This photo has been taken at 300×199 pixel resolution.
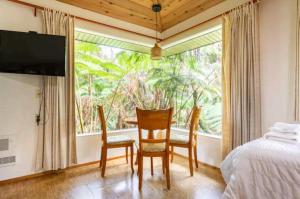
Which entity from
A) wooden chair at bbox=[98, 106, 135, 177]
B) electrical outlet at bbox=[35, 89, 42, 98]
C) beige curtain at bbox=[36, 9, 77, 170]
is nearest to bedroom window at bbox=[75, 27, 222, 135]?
beige curtain at bbox=[36, 9, 77, 170]

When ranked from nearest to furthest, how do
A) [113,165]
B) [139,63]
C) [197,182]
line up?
[197,182]
[113,165]
[139,63]

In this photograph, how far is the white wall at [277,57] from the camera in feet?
6.68

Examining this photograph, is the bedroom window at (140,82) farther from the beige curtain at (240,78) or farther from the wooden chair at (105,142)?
the wooden chair at (105,142)

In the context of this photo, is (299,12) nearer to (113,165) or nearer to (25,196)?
(113,165)

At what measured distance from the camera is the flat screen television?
7.33 feet

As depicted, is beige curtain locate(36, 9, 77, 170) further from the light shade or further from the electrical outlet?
the light shade

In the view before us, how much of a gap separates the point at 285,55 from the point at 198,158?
1951 millimetres

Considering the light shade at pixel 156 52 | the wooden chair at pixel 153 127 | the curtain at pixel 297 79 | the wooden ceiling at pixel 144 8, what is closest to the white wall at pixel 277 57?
the curtain at pixel 297 79

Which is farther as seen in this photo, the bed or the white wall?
the white wall

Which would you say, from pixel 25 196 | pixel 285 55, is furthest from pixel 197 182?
pixel 25 196

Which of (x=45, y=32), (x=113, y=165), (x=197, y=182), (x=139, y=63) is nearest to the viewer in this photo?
(x=197, y=182)

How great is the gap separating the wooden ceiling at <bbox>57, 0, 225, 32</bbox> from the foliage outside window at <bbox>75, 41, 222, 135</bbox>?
619 mm

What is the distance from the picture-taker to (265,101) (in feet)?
7.39

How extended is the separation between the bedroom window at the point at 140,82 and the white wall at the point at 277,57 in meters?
0.85
